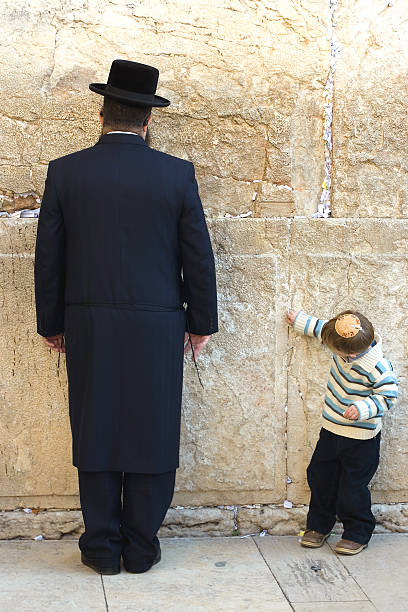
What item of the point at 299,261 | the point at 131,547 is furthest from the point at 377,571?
the point at 299,261

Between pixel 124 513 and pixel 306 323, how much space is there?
1028 millimetres

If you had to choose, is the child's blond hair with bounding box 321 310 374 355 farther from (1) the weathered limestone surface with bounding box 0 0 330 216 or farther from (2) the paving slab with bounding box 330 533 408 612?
(2) the paving slab with bounding box 330 533 408 612

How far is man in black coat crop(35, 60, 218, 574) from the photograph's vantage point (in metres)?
2.96

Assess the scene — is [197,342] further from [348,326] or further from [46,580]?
[46,580]

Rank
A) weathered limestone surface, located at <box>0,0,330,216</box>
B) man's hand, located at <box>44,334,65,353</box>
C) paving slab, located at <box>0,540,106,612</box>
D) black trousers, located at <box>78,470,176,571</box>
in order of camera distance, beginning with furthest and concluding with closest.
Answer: weathered limestone surface, located at <box>0,0,330,216</box>, man's hand, located at <box>44,334,65,353</box>, black trousers, located at <box>78,470,176,571</box>, paving slab, located at <box>0,540,106,612</box>

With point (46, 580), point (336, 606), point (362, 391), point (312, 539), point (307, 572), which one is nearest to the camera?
point (336, 606)

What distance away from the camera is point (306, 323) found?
3424mm

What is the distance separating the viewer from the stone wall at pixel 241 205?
3316 millimetres

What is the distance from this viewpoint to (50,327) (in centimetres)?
309

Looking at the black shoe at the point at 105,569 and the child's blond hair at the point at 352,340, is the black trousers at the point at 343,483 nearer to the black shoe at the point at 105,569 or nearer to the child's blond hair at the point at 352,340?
the child's blond hair at the point at 352,340

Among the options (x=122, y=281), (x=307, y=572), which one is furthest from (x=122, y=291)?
(x=307, y=572)

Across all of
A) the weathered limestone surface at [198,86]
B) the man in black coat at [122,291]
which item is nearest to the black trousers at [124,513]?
the man in black coat at [122,291]

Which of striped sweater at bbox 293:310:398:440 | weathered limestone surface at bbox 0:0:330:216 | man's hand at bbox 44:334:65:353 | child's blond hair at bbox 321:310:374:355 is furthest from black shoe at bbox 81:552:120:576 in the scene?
weathered limestone surface at bbox 0:0:330:216

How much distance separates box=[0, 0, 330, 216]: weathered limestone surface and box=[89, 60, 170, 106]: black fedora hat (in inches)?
14.8
